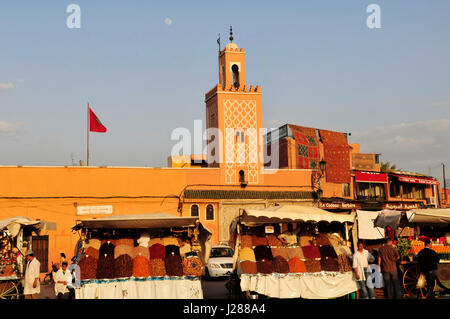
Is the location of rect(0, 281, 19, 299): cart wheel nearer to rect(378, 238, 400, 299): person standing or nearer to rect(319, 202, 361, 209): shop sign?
rect(378, 238, 400, 299): person standing

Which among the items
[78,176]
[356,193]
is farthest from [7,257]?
[356,193]

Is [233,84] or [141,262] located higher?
[233,84]

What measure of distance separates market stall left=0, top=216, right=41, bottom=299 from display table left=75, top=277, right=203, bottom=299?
2494 mm

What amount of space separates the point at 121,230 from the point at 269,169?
2019 centimetres

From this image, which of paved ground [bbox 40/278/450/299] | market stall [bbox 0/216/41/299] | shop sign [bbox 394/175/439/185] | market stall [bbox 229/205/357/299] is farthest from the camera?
shop sign [bbox 394/175/439/185]

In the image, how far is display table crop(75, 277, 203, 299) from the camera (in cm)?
1462

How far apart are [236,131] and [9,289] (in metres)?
21.4

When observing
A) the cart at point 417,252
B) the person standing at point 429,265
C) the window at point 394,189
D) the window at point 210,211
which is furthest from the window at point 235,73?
the person standing at point 429,265

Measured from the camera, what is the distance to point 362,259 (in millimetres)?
15797

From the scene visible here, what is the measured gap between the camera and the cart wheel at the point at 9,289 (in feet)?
51.4

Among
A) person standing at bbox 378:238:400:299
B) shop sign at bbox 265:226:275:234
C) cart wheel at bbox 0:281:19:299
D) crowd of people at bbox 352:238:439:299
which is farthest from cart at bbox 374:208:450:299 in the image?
cart wheel at bbox 0:281:19:299

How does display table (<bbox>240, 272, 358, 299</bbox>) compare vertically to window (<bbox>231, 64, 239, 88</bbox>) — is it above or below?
below

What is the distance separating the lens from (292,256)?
52.4ft
